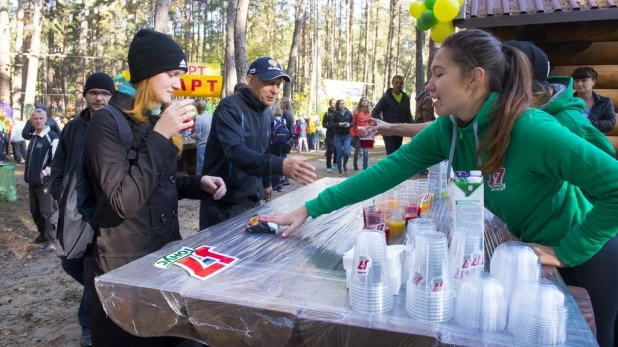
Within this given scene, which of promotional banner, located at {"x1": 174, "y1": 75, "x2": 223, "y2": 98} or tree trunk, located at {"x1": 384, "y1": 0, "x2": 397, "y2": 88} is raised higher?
tree trunk, located at {"x1": 384, "y1": 0, "x2": 397, "y2": 88}

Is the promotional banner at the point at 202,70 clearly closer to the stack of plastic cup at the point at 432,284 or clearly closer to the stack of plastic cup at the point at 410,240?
the stack of plastic cup at the point at 410,240

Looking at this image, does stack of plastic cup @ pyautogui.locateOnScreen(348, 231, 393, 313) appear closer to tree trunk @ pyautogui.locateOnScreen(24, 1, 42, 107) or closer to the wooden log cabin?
the wooden log cabin

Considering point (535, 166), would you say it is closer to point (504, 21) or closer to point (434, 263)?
point (434, 263)

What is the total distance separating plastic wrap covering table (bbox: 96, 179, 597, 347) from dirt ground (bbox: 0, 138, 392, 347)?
237 cm

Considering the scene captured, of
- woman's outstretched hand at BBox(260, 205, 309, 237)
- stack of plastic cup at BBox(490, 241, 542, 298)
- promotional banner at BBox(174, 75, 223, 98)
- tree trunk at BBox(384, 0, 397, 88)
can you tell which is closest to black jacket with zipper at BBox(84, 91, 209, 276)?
woman's outstretched hand at BBox(260, 205, 309, 237)

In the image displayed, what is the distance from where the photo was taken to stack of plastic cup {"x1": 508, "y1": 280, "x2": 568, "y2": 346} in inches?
49.6

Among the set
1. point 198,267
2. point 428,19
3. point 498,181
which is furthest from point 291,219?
point 428,19

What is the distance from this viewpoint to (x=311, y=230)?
2498 millimetres

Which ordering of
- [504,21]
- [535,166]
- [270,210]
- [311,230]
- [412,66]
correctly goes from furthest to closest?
[412,66] < [504,21] < [270,210] < [311,230] < [535,166]

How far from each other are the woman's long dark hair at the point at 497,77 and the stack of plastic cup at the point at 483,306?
639 millimetres

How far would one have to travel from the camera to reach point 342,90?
28922 millimetres

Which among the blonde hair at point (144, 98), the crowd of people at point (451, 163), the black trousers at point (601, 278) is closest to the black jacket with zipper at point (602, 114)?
the crowd of people at point (451, 163)

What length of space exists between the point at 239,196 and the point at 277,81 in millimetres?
872

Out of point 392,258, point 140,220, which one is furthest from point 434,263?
point 140,220
